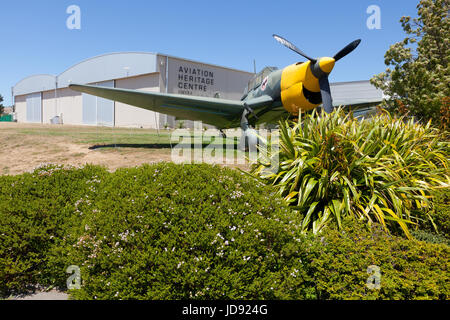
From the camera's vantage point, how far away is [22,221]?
280 centimetres

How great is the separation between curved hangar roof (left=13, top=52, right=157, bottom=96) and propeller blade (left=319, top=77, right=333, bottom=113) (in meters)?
24.0

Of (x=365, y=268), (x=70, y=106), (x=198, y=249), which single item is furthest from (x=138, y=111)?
(x=365, y=268)

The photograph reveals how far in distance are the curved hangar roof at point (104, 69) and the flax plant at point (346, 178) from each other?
27.6 m

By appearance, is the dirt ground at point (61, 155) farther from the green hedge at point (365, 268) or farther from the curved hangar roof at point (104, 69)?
the curved hangar roof at point (104, 69)

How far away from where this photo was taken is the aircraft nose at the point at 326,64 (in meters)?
7.64

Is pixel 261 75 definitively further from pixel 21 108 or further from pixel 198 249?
pixel 21 108

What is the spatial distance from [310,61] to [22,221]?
26.5 feet

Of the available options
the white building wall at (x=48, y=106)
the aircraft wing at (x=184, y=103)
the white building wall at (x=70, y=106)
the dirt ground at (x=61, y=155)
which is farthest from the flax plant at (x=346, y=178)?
the white building wall at (x=48, y=106)

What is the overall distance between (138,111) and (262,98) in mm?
23757

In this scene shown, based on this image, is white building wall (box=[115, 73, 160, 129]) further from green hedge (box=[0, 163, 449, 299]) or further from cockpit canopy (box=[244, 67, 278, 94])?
green hedge (box=[0, 163, 449, 299])

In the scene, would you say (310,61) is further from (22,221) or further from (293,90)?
(22,221)

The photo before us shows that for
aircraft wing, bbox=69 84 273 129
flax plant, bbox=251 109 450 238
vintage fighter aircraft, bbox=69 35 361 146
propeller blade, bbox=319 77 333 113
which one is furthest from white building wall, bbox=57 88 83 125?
flax plant, bbox=251 109 450 238

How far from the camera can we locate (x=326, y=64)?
7.66m
